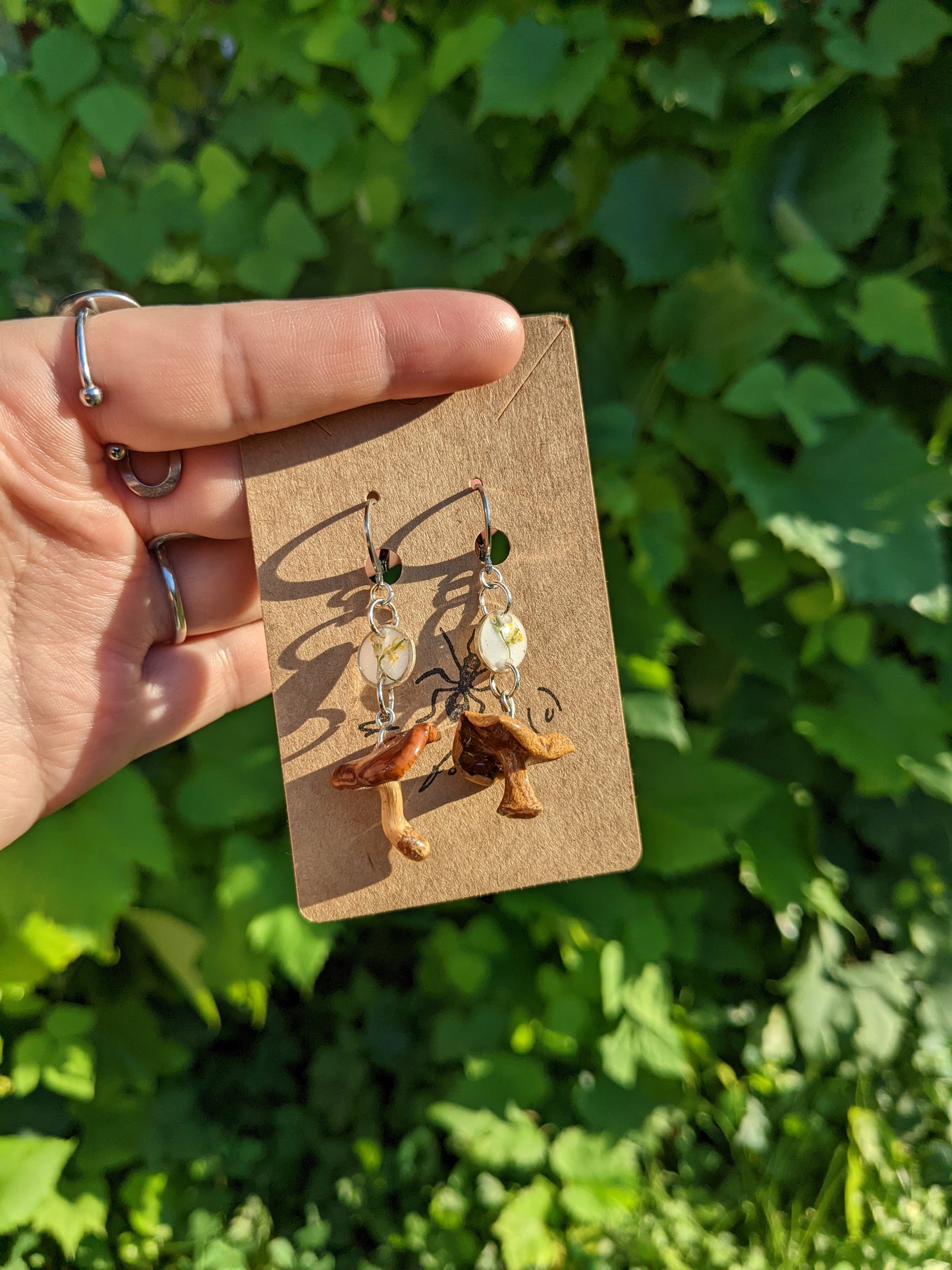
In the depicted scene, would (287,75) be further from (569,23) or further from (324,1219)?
(324,1219)

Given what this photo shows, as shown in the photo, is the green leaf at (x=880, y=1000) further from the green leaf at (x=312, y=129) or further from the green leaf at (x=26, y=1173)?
the green leaf at (x=312, y=129)

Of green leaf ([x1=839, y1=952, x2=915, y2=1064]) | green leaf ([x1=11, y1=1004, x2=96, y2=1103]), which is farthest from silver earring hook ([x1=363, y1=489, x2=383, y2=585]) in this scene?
green leaf ([x1=839, y1=952, x2=915, y2=1064])

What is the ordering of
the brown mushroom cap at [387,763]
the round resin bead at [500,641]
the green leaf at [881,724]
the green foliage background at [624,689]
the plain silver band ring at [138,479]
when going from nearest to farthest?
1. the brown mushroom cap at [387,763]
2. the round resin bead at [500,641]
3. the plain silver band ring at [138,479]
4. the green foliage background at [624,689]
5. the green leaf at [881,724]

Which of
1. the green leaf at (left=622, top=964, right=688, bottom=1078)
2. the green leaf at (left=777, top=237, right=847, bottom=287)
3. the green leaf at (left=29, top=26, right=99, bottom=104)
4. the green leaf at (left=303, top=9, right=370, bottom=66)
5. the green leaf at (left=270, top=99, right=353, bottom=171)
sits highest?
the green leaf at (left=29, top=26, right=99, bottom=104)

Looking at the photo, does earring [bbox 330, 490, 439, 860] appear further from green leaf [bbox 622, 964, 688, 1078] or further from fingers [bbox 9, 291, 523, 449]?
green leaf [bbox 622, 964, 688, 1078]

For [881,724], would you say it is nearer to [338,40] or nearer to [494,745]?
[494,745]

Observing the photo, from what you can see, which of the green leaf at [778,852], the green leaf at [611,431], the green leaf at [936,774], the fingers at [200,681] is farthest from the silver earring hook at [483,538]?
the green leaf at [936,774]
